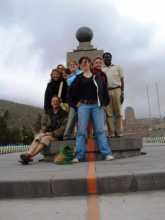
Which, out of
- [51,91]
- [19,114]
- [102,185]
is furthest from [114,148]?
[19,114]

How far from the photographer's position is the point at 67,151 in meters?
7.33

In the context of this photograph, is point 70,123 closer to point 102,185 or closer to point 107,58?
point 107,58

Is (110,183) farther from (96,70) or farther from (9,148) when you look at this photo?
(9,148)

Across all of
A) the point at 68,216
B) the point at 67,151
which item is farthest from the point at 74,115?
the point at 68,216

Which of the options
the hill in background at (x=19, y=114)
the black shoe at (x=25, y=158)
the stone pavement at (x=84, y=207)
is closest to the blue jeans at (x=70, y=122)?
the black shoe at (x=25, y=158)

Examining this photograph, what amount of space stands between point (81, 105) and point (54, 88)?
1.40 metres

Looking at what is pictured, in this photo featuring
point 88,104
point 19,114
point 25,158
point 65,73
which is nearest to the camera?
point 88,104

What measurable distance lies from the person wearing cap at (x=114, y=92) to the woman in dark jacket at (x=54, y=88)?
994mm

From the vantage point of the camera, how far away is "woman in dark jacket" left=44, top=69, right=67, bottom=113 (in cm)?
862

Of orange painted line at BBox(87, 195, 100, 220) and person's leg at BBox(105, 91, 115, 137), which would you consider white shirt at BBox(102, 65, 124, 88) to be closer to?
person's leg at BBox(105, 91, 115, 137)

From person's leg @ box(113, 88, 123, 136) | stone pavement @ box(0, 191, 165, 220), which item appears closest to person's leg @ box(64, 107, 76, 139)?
person's leg @ box(113, 88, 123, 136)

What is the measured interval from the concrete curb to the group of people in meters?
2.68

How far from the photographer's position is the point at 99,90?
7.42 m

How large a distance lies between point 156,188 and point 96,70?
3623mm
